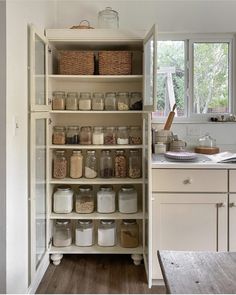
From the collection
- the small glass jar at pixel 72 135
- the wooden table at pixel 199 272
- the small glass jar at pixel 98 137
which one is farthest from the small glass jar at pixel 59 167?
the wooden table at pixel 199 272

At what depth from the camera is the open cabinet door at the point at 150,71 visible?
2.11 m

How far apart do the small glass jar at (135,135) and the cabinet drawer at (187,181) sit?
0.46m

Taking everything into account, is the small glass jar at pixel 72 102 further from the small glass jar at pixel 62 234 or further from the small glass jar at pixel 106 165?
the small glass jar at pixel 62 234

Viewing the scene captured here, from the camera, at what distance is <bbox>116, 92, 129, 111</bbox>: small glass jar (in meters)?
2.63

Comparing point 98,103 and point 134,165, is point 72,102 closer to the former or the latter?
point 98,103

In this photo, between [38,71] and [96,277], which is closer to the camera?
[38,71]

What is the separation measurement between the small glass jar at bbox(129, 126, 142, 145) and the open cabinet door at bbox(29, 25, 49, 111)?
28.3 inches

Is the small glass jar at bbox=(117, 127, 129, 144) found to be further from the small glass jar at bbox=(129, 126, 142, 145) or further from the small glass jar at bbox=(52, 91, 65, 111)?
the small glass jar at bbox=(52, 91, 65, 111)

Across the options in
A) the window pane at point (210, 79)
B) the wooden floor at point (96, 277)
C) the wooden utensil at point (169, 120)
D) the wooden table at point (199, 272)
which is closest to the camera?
the wooden table at point (199, 272)

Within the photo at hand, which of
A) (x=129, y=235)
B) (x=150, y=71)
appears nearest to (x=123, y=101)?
(x=150, y=71)

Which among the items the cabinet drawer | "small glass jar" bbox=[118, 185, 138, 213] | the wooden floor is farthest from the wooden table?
"small glass jar" bbox=[118, 185, 138, 213]

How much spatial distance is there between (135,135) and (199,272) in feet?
5.82

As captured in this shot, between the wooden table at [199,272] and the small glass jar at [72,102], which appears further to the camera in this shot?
the small glass jar at [72,102]

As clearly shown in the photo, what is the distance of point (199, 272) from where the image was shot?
0.99 m
